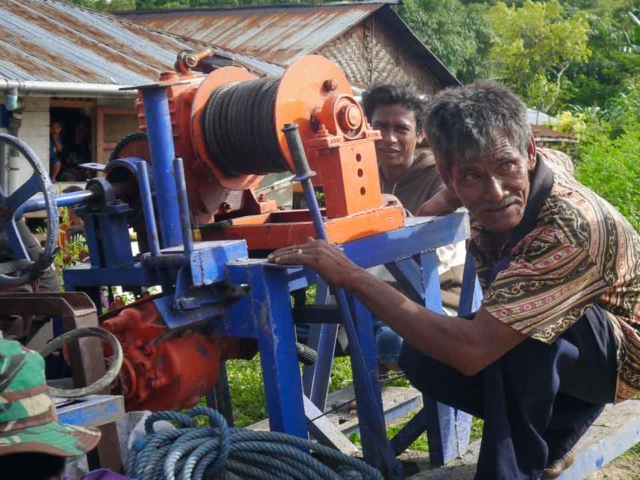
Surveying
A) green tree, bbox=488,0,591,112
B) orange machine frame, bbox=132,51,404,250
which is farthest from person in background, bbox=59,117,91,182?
Answer: green tree, bbox=488,0,591,112

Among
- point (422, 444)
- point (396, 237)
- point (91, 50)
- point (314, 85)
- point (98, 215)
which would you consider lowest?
point (422, 444)

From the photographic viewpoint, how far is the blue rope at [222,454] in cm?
308

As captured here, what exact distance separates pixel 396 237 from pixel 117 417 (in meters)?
1.69

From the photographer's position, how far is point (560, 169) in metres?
3.79

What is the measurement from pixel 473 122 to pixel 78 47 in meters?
9.86

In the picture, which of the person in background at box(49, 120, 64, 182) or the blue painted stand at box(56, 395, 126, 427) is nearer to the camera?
the blue painted stand at box(56, 395, 126, 427)

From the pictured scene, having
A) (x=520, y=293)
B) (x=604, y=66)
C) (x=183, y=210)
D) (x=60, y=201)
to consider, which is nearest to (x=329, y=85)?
(x=183, y=210)

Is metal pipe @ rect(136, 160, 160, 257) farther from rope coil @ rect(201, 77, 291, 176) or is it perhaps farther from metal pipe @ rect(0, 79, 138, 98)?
metal pipe @ rect(0, 79, 138, 98)

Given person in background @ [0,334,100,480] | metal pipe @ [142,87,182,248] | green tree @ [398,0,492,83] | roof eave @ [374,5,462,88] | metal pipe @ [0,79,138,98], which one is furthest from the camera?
green tree @ [398,0,492,83]

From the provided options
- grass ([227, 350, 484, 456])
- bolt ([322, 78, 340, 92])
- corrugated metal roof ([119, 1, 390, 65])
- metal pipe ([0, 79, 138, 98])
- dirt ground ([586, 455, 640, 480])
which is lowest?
dirt ground ([586, 455, 640, 480])

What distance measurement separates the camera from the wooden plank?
155 inches

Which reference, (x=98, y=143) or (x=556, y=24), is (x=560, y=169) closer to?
(x=98, y=143)

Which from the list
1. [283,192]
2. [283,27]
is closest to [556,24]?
[283,27]

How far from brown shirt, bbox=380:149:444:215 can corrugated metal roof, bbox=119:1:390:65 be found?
11393mm
